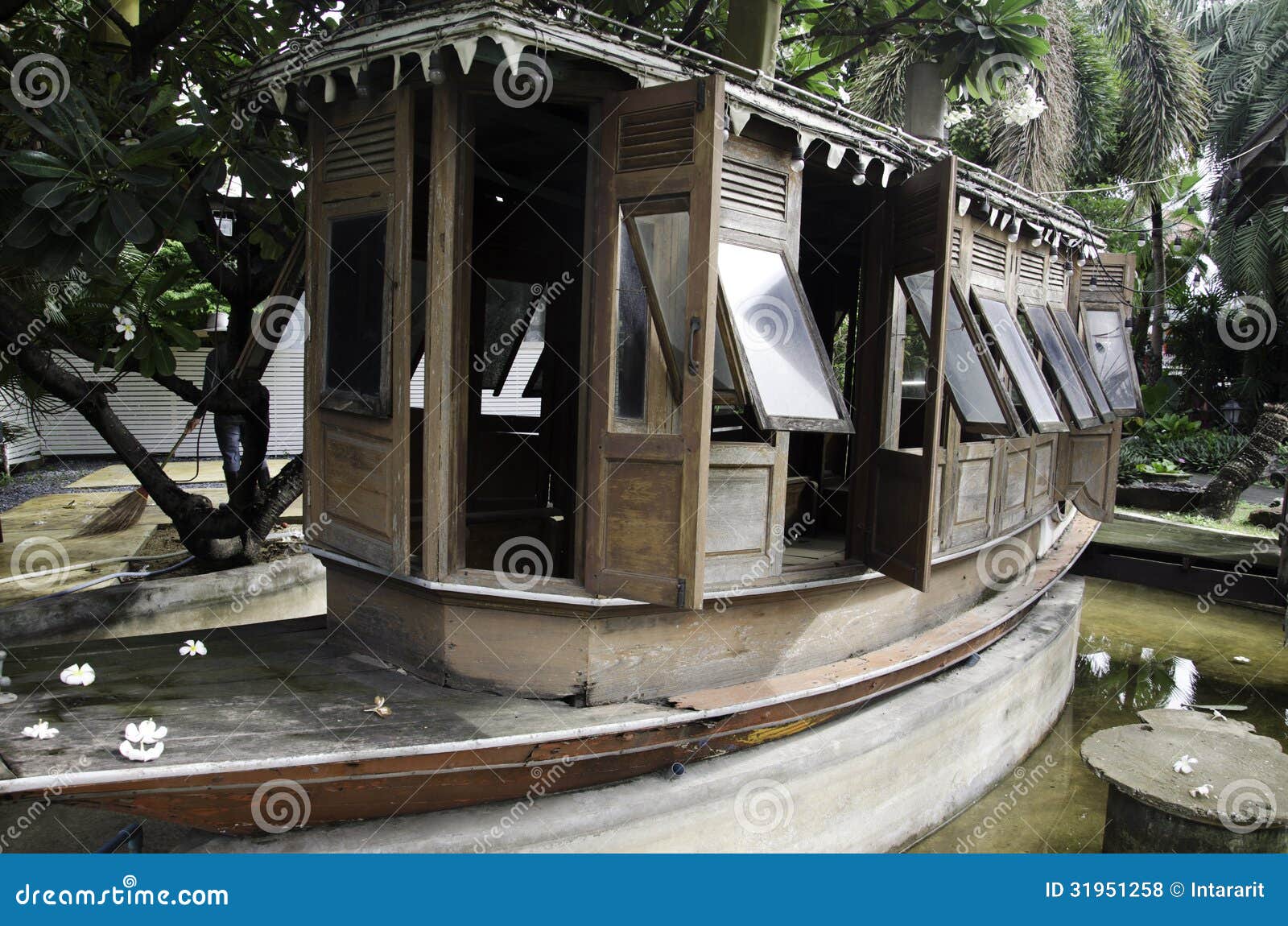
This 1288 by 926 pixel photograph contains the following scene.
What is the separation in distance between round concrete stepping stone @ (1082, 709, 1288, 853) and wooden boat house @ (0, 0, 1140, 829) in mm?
1171

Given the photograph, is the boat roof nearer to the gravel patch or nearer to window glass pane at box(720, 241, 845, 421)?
window glass pane at box(720, 241, 845, 421)

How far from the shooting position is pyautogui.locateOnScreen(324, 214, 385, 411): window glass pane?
15.8 ft

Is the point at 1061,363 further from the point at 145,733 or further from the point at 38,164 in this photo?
the point at 38,164

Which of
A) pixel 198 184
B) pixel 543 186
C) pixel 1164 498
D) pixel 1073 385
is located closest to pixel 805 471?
pixel 1073 385

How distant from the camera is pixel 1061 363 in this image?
26.0ft

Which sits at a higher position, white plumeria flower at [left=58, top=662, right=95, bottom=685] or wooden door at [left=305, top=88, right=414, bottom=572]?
wooden door at [left=305, top=88, right=414, bottom=572]

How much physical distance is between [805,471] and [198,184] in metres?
6.03

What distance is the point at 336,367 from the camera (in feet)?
16.8

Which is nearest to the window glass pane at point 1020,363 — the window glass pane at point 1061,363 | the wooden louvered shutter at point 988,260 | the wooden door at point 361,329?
the wooden louvered shutter at point 988,260

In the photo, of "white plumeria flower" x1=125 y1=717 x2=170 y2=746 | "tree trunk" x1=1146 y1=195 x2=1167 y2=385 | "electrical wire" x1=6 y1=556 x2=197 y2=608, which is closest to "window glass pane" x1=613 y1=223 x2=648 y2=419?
"white plumeria flower" x1=125 y1=717 x2=170 y2=746

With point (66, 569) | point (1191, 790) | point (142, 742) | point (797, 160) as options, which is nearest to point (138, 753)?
point (142, 742)

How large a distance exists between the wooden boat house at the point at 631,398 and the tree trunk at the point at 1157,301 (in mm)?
15019

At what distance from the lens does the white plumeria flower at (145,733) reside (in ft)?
11.7

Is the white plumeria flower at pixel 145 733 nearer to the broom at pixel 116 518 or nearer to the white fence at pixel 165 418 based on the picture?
the broom at pixel 116 518
